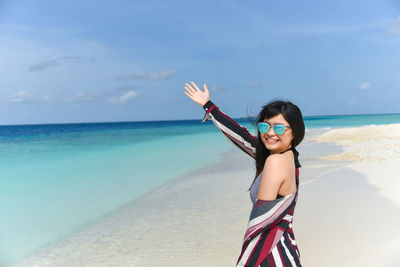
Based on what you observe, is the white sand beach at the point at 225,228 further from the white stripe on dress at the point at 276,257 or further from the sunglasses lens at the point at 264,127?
the sunglasses lens at the point at 264,127

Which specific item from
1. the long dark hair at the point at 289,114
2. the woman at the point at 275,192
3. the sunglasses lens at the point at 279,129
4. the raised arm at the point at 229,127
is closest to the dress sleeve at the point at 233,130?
the raised arm at the point at 229,127

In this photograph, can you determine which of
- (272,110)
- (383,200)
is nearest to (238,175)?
(383,200)

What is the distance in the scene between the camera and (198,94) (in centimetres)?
260

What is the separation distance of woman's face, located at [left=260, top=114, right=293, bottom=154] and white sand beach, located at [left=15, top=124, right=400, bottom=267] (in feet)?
9.47

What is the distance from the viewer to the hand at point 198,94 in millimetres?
2568

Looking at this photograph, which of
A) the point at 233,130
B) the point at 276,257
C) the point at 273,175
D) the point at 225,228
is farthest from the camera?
the point at 225,228

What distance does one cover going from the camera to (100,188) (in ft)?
35.0

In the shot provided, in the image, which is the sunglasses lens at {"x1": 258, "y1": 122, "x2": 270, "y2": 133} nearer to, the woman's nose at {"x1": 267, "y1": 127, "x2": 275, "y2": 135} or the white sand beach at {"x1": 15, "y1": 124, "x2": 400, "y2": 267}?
the woman's nose at {"x1": 267, "y1": 127, "x2": 275, "y2": 135}

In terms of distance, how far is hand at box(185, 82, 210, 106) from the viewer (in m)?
2.57

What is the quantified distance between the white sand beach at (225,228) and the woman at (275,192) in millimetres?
2743

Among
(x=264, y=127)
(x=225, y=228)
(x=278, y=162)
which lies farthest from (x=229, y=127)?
(x=225, y=228)

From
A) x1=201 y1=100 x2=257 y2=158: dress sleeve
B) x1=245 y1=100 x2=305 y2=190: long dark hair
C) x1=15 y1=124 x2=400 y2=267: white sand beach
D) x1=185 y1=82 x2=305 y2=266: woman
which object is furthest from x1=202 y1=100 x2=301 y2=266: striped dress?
x1=15 y1=124 x2=400 y2=267: white sand beach

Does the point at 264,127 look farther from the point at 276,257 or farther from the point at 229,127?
the point at 276,257

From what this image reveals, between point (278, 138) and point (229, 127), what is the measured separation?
52 cm
